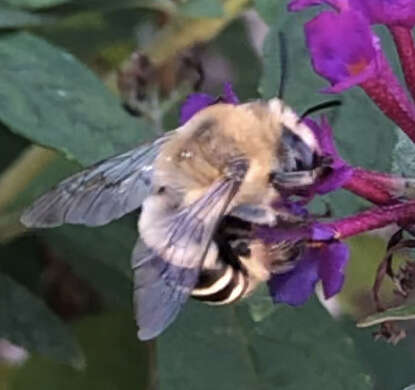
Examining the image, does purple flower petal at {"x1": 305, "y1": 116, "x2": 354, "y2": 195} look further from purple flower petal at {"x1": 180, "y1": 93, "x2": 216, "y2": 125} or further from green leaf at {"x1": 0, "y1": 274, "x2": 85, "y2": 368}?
green leaf at {"x1": 0, "y1": 274, "x2": 85, "y2": 368}

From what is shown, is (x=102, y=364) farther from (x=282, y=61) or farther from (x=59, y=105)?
(x=282, y=61)

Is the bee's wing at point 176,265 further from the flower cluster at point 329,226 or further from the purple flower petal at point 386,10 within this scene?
the purple flower petal at point 386,10

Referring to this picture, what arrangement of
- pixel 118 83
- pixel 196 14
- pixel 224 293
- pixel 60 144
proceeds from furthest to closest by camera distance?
pixel 118 83, pixel 196 14, pixel 60 144, pixel 224 293

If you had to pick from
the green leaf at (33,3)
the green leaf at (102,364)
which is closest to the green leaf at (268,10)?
the green leaf at (33,3)

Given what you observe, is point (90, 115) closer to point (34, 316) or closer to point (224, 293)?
point (34, 316)

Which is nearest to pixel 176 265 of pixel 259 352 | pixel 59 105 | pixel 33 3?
pixel 259 352

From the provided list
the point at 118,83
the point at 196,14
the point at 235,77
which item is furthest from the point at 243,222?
the point at 235,77
